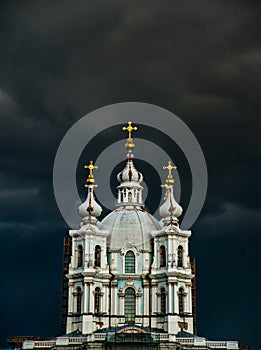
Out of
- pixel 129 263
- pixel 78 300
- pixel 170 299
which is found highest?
pixel 129 263

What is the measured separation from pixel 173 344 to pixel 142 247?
40.2 feet

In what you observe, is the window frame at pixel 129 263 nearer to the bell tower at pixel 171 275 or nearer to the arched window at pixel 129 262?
the arched window at pixel 129 262

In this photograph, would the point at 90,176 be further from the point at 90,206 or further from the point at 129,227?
the point at 129,227

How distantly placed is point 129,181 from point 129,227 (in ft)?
24.3

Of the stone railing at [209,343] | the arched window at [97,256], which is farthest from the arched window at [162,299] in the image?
the arched window at [97,256]

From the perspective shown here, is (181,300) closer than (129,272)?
Yes

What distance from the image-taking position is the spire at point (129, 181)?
9344 centimetres

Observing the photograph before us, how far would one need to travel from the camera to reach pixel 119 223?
8931cm

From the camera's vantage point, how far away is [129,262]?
288 ft

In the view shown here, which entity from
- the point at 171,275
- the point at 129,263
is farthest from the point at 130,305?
the point at 171,275

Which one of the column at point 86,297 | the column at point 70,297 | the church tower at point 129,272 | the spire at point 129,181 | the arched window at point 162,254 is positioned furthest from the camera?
the spire at point 129,181

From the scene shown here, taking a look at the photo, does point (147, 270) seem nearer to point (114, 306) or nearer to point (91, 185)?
point (114, 306)

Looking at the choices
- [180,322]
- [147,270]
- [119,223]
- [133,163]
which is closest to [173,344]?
[180,322]

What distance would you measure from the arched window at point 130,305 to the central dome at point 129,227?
4.93m
